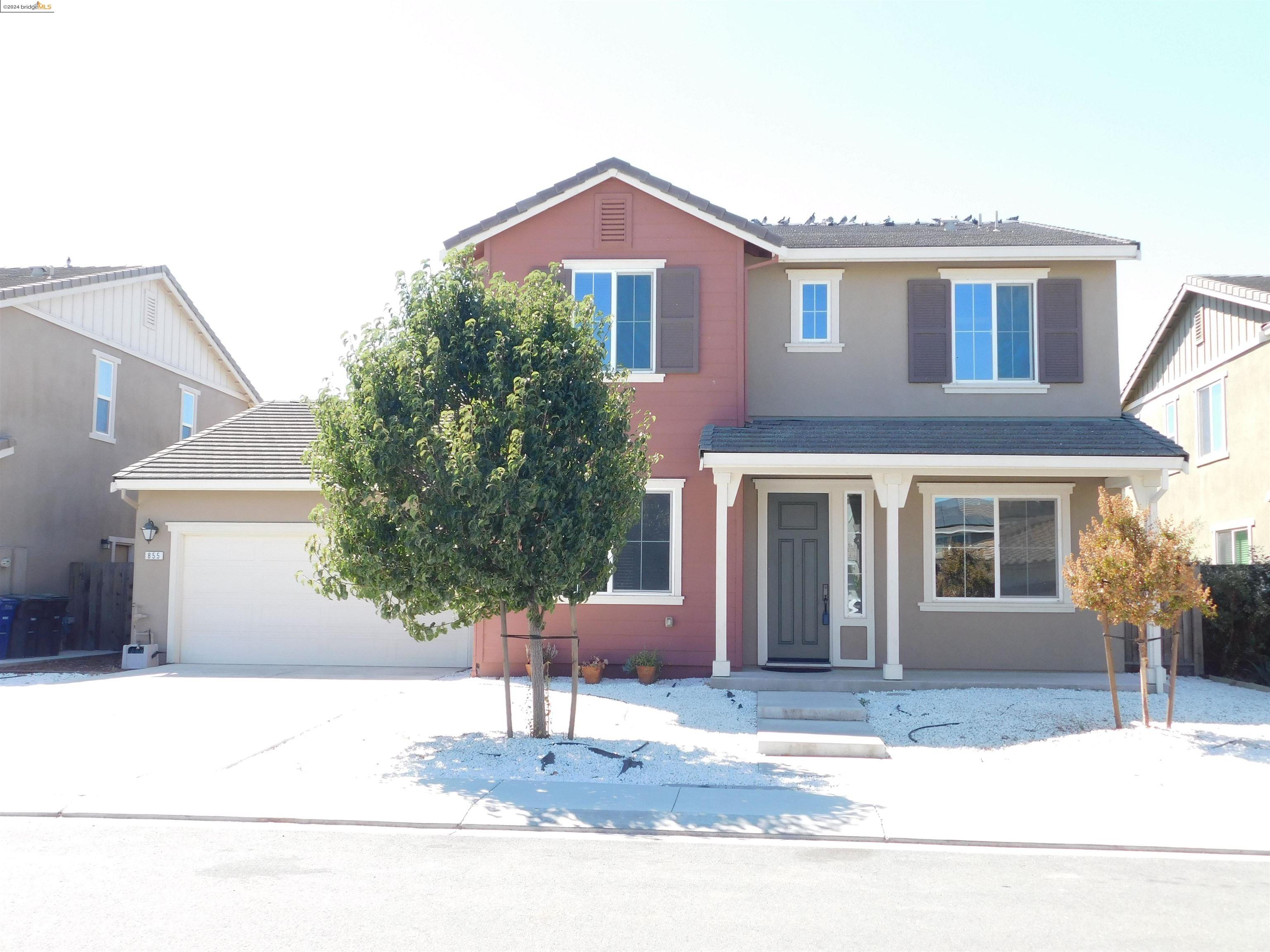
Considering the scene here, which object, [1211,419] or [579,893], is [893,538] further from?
[1211,419]

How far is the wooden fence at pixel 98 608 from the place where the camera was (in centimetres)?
1853

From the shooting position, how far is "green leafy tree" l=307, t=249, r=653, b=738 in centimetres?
891

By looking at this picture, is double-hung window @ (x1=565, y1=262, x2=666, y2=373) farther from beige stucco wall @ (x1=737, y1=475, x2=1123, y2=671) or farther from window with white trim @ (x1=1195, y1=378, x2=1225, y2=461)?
window with white trim @ (x1=1195, y1=378, x2=1225, y2=461)

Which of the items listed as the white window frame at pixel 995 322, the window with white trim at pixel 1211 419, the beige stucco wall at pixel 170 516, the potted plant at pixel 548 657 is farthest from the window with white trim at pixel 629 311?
the window with white trim at pixel 1211 419

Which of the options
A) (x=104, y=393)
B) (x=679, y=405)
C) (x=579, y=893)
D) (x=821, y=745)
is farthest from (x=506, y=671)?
(x=104, y=393)

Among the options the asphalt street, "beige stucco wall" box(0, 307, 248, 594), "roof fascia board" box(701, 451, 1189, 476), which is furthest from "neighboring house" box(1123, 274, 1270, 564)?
"beige stucco wall" box(0, 307, 248, 594)

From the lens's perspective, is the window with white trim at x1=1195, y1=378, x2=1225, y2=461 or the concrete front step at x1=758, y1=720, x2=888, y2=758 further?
the window with white trim at x1=1195, y1=378, x2=1225, y2=461

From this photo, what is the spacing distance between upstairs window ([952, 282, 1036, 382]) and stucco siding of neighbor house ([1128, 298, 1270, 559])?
14.4 feet

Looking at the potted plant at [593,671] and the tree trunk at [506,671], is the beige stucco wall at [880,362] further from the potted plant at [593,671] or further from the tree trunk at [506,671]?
the tree trunk at [506,671]

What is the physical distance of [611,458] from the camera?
30.8 ft

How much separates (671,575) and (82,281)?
12.9m

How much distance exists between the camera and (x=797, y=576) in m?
13.9

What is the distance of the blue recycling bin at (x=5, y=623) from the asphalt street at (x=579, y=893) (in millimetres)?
10986

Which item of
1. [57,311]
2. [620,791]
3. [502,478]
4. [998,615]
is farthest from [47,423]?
[998,615]
